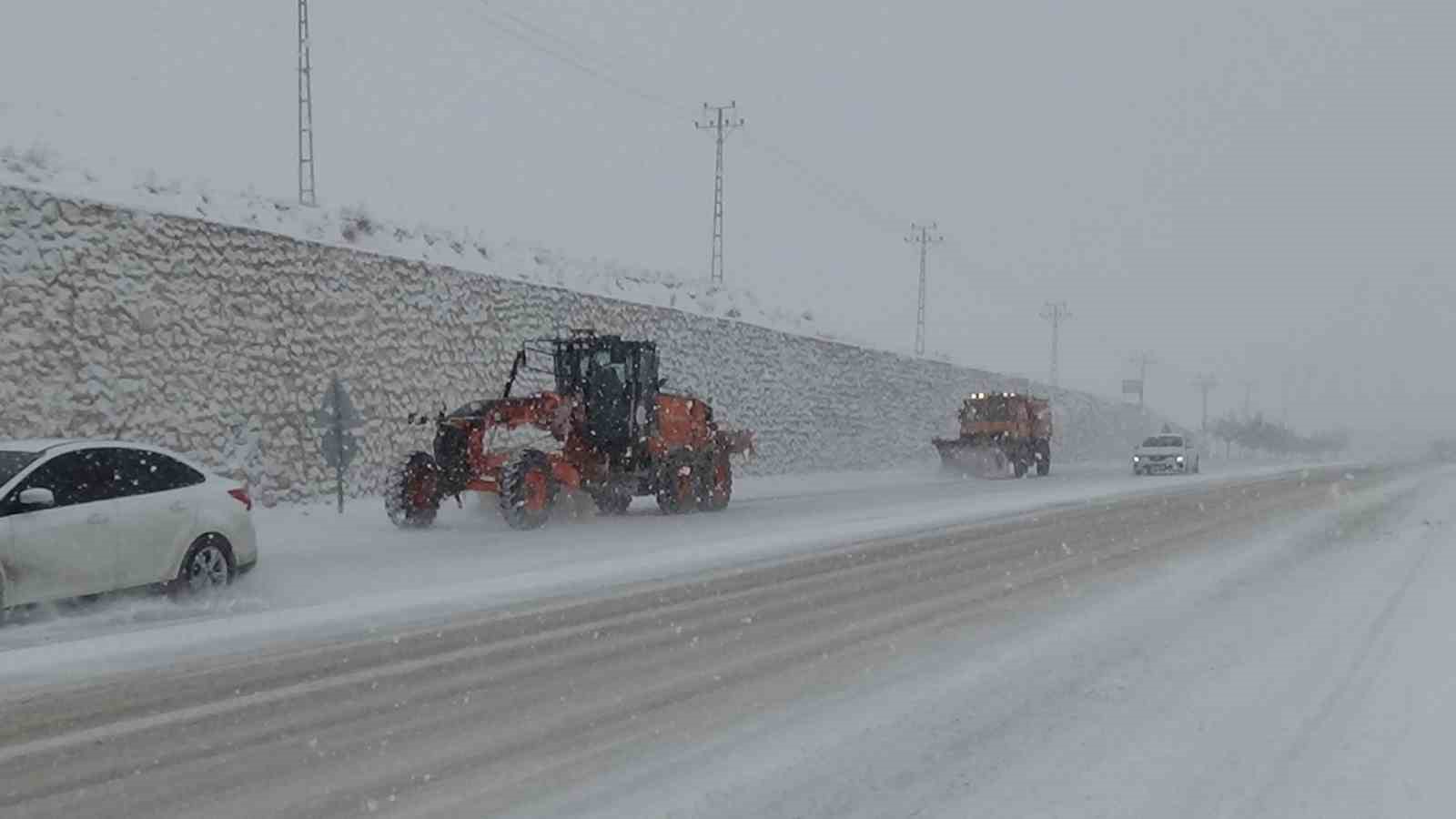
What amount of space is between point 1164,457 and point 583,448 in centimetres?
2948

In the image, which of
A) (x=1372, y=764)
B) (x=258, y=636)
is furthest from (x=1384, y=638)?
(x=258, y=636)

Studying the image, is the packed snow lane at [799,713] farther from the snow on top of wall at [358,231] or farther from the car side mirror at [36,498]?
the snow on top of wall at [358,231]

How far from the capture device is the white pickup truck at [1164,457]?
4581 cm

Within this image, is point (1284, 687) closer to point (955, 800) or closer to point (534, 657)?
point (955, 800)

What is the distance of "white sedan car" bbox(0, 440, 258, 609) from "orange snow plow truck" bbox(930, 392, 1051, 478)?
33076 millimetres

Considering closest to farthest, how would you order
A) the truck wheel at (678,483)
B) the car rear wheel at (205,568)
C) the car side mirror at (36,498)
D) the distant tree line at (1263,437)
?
1. the car side mirror at (36,498)
2. the car rear wheel at (205,568)
3. the truck wheel at (678,483)
4. the distant tree line at (1263,437)

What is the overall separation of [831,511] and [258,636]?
51.3 ft

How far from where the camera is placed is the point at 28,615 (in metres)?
11.0

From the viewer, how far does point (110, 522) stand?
11.2 metres

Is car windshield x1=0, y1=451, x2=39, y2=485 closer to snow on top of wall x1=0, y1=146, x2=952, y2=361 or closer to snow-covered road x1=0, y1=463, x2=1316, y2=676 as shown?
snow-covered road x1=0, y1=463, x2=1316, y2=676

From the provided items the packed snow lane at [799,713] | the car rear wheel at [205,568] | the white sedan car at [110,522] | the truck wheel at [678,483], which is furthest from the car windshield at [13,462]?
the truck wheel at [678,483]

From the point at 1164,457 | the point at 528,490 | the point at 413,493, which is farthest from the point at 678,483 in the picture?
the point at 1164,457

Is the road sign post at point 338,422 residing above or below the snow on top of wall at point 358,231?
below

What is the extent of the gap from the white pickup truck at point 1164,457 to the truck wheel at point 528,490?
31.1 meters
